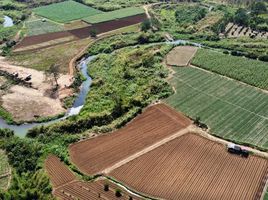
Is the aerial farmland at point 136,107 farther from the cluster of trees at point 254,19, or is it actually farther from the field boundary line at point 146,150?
the cluster of trees at point 254,19

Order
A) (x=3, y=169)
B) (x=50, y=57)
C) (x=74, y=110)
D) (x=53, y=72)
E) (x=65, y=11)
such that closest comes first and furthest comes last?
1. (x=3, y=169)
2. (x=74, y=110)
3. (x=53, y=72)
4. (x=50, y=57)
5. (x=65, y=11)

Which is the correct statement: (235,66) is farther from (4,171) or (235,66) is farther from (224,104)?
(4,171)

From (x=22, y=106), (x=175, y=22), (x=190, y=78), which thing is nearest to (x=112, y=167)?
(x=22, y=106)

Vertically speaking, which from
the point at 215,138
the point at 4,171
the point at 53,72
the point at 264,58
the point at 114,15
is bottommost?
the point at 4,171

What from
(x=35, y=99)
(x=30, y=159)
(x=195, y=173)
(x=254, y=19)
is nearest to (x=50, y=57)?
(x=35, y=99)

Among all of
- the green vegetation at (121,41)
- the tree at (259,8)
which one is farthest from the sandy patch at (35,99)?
the tree at (259,8)

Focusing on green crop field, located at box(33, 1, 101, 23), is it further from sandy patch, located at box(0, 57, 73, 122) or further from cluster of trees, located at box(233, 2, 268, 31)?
cluster of trees, located at box(233, 2, 268, 31)
